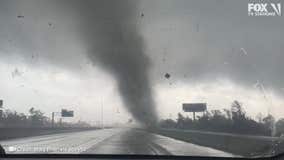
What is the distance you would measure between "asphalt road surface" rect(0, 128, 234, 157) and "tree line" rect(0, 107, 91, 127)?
15cm

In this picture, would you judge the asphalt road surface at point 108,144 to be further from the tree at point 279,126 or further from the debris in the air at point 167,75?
the debris in the air at point 167,75

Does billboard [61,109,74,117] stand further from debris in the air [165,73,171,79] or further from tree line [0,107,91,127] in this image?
debris in the air [165,73,171,79]

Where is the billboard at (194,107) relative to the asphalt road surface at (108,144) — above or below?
above

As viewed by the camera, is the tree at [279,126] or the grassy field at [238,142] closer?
the tree at [279,126]

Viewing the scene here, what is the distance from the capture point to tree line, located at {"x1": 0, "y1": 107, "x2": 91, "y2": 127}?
3287 mm

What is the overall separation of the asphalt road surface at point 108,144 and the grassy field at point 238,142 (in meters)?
0.07

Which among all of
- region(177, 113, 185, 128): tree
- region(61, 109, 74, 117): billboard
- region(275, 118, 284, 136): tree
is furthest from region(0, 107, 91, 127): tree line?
region(275, 118, 284, 136): tree

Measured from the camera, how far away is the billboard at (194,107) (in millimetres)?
3264

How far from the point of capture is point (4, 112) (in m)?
3.22

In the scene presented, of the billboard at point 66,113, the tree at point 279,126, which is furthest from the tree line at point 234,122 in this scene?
the billboard at point 66,113

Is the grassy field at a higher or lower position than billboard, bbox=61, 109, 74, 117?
lower

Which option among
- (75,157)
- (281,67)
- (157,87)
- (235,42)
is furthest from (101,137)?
(281,67)

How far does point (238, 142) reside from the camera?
342cm

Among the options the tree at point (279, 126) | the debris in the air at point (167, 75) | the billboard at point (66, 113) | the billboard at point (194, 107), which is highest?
the debris in the air at point (167, 75)
